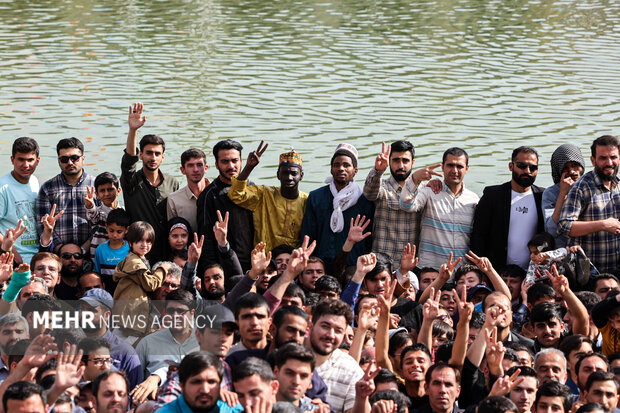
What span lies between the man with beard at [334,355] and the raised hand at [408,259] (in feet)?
6.00

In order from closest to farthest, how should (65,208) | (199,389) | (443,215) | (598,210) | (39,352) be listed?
(199,389) < (39,352) < (598,210) < (443,215) < (65,208)

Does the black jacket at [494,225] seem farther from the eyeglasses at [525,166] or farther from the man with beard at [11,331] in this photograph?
the man with beard at [11,331]

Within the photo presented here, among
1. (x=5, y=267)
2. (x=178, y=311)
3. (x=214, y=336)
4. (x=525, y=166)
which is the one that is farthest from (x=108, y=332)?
(x=525, y=166)

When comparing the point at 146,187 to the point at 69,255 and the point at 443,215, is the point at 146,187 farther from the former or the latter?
the point at 443,215

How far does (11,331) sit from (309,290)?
274 centimetres

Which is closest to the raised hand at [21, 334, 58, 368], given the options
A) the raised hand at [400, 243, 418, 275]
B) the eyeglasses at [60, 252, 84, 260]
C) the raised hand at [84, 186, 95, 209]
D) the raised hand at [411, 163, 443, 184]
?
the eyeglasses at [60, 252, 84, 260]

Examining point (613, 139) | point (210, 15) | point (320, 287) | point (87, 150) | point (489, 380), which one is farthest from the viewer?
point (210, 15)

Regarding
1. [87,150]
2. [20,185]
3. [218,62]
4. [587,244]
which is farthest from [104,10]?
[587,244]

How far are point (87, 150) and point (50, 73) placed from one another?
5.41 meters

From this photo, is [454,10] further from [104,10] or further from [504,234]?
[504,234]

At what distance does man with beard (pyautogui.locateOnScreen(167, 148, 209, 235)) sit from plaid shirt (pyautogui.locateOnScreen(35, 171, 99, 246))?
0.87m

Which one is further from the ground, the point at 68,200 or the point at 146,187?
the point at 146,187

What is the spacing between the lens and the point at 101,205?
10.1 metres

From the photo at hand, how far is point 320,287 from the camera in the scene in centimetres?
881
